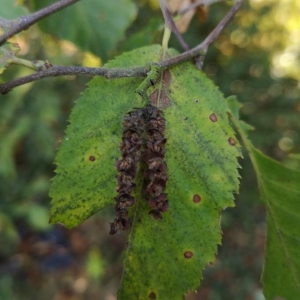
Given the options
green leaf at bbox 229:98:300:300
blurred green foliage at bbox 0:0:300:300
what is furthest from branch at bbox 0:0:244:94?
blurred green foliage at bbox 0:0:300:300

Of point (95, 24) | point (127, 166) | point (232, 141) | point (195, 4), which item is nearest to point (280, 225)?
point (232, 141)

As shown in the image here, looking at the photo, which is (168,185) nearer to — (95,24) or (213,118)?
(213,118)

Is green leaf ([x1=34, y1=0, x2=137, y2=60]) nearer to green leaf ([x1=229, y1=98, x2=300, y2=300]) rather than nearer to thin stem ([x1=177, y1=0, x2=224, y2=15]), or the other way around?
thin stem ([x1=177, y1=0, x2=224, y2=15])

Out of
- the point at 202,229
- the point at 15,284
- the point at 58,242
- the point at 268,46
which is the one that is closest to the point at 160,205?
the point at 202,229

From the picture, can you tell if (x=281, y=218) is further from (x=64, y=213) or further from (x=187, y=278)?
(x=64, y=213)

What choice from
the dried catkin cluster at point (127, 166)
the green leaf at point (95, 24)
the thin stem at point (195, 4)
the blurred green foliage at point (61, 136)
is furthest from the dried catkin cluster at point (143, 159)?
the blurred green foliage at point (61, 136)
